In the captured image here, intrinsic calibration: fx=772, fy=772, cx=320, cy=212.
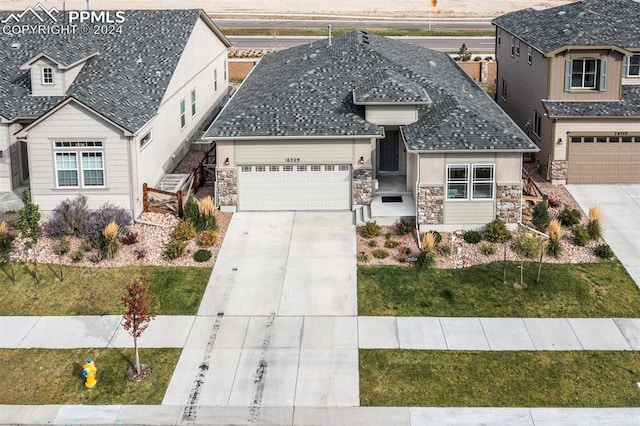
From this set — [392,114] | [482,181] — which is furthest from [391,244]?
Result: [392,114]

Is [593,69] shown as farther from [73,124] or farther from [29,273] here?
[29,273]

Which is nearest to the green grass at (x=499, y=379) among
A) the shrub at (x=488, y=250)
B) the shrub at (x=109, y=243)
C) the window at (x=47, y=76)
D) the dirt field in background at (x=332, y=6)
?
the shrub at (x=488, y=250)

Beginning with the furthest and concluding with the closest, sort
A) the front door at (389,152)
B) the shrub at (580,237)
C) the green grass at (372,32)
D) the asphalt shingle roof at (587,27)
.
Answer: the green grass at (372,32) → the asphalt shingle roof at (587,27) → the front door at (389,152) → the shrub at (580,237)

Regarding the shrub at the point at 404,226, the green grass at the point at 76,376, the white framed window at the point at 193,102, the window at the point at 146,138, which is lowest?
the green grass at the point at 76,376

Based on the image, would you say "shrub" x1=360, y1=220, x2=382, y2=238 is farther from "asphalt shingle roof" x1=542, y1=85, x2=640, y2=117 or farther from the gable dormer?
the gable dormer

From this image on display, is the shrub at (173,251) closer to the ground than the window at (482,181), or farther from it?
closer to the ground

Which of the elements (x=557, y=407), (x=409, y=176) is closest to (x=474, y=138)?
(x=409, y=176)

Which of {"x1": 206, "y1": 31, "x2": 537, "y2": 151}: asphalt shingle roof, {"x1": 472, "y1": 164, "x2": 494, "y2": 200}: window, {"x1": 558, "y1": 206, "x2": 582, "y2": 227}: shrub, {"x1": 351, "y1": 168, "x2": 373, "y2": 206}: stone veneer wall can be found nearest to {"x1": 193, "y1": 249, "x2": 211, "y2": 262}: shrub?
{"x1": 206, "y1": 31, "x2": 537, "y2": 151}: asphalt shingle roof

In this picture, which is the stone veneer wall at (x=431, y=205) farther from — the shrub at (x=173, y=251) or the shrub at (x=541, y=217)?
the shrub at (x=173, y=251)
